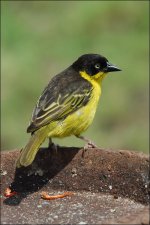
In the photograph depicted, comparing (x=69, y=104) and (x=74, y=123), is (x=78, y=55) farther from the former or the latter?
(x=74, y=123)

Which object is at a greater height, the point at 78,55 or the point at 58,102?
the point at 78,55

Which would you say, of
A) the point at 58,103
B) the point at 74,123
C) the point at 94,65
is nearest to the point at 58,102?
the point at 58,103

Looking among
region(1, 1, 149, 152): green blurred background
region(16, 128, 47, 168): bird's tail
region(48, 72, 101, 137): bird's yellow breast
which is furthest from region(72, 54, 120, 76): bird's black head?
region(1, 1, 149, 152): green blurred background

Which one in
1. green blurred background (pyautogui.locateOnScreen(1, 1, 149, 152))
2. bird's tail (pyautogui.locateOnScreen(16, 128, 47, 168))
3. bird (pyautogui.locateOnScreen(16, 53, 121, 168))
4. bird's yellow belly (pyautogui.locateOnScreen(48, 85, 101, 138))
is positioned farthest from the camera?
Result: green blurred background (pyautogui.locateOnScreen(1, 1, 149, 152))

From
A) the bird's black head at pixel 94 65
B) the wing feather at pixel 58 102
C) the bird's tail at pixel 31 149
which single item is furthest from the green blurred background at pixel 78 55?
the bird's tail at pixel 31 149

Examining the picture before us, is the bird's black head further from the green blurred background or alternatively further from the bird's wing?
the green blurred background

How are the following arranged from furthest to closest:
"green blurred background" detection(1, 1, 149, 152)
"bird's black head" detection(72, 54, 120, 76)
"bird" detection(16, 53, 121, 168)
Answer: "green blurred background" detection(1, 1, 149, 152) < "bird's black head" detection(72, 54, 120, 76) < "bird" detection(16, 53, 121, 168)

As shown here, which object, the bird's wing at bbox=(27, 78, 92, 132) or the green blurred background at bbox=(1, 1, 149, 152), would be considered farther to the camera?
the green blurred background at bbox=(1, 1, 149, 152)
